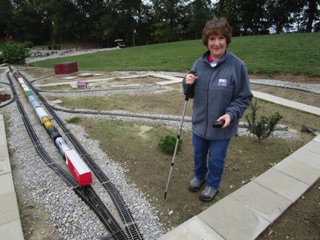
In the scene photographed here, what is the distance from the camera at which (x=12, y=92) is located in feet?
25.5

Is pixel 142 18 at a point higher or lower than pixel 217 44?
higher

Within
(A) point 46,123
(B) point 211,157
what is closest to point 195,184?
(B) point 211,157

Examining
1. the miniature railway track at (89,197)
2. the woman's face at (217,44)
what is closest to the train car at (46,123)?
the miniature railway track at (89,197)

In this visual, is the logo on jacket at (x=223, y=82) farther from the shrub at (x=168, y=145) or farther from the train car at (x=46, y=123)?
the train car at (x=46, y=123)

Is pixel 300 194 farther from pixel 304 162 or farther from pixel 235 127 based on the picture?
pixel 235 127

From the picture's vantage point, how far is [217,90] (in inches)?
91.5

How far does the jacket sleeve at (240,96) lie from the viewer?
7.42 ft

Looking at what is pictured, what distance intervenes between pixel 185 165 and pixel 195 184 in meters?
0.57

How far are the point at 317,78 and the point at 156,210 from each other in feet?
28.3

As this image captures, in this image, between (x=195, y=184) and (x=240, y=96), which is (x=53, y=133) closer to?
(x=195, y=184)

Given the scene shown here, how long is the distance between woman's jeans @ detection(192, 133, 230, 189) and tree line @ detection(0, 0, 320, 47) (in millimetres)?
37798

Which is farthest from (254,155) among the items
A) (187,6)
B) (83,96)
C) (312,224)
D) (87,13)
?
(87,13)

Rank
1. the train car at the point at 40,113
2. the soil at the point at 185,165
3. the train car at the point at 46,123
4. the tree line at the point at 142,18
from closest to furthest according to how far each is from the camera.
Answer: the soil at the point at 185,165 → the train car at the point at 46,123 → the train car at the point at 40,113 → the tree line at the point at 142,18

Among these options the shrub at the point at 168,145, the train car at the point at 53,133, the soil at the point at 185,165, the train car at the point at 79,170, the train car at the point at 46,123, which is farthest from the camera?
the train car at the point at 46,123
